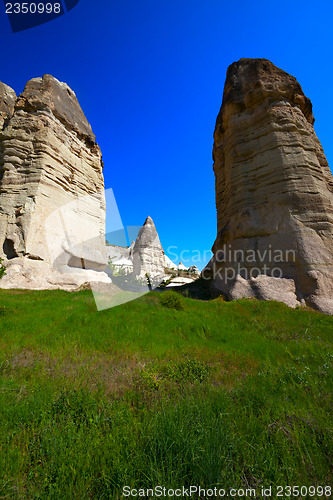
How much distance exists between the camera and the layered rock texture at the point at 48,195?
1284 cm

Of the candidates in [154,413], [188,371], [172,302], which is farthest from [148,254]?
[154,413]

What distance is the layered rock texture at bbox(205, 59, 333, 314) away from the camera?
10.8 meters

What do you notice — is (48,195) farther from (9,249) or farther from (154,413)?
(154,413)

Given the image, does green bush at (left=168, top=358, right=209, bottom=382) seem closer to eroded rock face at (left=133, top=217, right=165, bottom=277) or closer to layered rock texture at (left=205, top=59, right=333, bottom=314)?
layered rock texture at (left=205, top=59, right=333, bottom=314)

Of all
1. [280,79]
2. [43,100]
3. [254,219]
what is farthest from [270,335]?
[43,100]

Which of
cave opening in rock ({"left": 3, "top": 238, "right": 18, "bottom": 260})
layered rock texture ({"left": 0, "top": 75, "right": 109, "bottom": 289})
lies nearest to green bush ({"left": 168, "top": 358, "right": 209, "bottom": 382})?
layered rock texture ({"left": 0, "top": 75, "right": 109, "bottom": 289})

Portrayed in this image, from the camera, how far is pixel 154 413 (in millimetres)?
2480

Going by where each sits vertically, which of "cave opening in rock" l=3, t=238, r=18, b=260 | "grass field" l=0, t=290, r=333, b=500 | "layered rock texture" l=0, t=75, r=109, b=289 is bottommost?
"grass field" l=0, t=290, r=333, b=500

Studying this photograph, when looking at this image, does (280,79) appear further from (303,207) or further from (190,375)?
(190,375)

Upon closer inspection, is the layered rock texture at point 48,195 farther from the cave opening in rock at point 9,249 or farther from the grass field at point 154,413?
the grass field at point 154,413

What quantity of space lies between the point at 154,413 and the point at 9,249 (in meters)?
14.2

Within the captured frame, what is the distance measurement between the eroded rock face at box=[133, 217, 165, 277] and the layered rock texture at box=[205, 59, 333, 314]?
27.6 metres

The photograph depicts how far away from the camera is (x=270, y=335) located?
6.39 metres

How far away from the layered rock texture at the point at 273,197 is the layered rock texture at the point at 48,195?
416 inches
